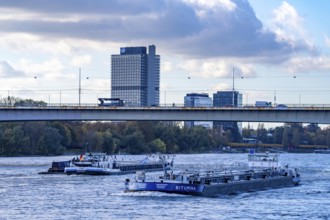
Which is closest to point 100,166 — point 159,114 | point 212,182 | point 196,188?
point 159,114

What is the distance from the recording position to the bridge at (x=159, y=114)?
425ft

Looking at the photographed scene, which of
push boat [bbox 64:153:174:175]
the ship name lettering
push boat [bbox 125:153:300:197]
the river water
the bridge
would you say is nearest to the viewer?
the river water

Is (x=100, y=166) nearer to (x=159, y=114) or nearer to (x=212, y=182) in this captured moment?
(x=159, y=114)

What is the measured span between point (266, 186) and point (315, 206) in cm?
2417

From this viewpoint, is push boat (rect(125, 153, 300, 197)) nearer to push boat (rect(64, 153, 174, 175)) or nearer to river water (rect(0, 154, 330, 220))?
river water (rect(0, 154, 330, 220))

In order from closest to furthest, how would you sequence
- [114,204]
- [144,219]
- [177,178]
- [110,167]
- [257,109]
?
[144,219] < [114,204] < [177,178] < [257,109] < [110,167]

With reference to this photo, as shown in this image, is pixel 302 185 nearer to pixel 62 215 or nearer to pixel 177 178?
A: pixel 177 178

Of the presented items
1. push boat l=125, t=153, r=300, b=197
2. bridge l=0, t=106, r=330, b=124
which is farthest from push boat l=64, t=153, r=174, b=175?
push boat l=125, t=153, r=300, b=197

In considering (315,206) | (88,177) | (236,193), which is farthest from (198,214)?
(88,177)

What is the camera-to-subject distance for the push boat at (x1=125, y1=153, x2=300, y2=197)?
96.5 meters

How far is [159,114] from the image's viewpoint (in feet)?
457

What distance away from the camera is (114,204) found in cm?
8756

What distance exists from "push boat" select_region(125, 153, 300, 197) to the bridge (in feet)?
29.9

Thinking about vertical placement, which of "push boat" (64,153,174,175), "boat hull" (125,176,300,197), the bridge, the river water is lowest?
the river water
